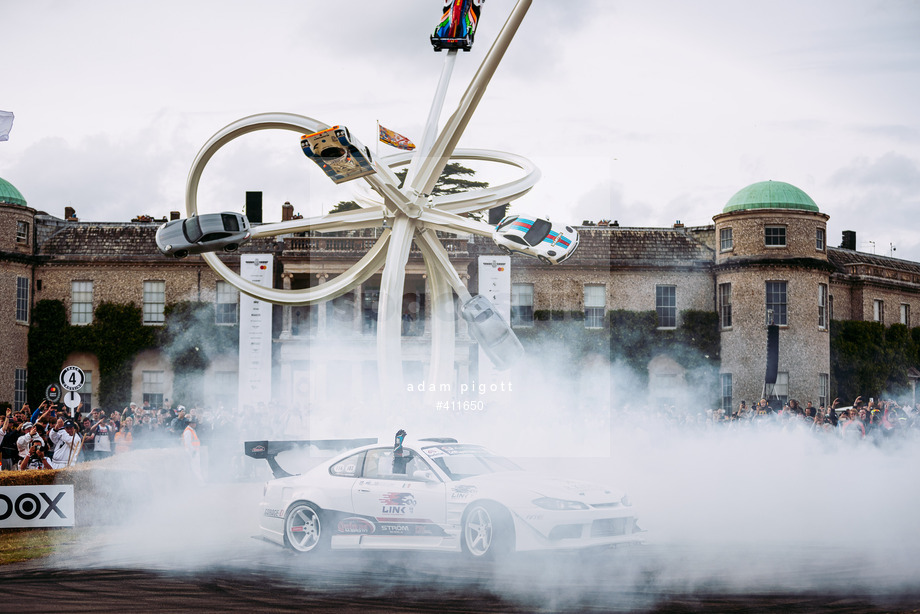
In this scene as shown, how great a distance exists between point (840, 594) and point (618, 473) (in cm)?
1009

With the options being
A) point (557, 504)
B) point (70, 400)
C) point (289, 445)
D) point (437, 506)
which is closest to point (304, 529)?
point (437, 506)

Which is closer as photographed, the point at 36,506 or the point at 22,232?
the point at 36,506

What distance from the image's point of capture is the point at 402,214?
75.0ft

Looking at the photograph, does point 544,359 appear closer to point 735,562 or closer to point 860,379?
point 860,379

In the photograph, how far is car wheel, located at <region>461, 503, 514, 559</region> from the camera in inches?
473

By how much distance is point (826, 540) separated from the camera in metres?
14.1

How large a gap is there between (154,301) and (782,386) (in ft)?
94.8

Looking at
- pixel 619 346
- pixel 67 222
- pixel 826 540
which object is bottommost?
pixel 826 540

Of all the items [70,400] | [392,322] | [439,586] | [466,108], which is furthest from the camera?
[70,400]

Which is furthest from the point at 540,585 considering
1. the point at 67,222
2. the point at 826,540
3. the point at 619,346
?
the point at 67,222

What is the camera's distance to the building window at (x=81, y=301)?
152 ft

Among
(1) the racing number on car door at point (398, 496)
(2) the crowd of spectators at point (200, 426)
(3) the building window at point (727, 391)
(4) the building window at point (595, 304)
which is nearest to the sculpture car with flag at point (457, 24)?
(2) the crowd of spectators at point (200, 426)

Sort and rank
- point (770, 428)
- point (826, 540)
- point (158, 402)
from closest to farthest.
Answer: point (826, 540)
point (770, 428)
point (158, 402)

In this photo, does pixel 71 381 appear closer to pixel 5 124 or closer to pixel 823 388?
pixel 5 124
